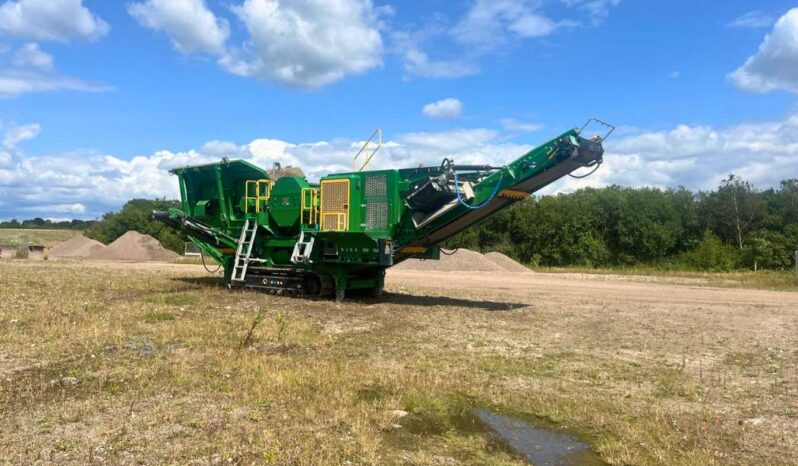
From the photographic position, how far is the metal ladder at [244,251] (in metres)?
16.9

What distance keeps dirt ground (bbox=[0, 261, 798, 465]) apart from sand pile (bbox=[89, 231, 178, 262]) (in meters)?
31.6

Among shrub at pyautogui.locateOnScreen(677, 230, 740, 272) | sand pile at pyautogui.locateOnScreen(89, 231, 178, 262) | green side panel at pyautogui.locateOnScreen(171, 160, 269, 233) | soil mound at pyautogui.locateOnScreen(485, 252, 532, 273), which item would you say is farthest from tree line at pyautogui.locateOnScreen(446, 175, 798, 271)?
green side panel at pyautogui.locateOnScreen(171, 160, 269, 233)

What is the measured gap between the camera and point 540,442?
5.74m

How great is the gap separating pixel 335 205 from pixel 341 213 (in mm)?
271

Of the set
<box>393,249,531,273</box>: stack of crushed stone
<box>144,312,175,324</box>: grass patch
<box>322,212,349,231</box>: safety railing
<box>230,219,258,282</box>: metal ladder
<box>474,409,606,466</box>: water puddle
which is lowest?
<box>474,409,606,466</box>: water puddle

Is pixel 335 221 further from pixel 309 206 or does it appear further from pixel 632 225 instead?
pixel 632 225

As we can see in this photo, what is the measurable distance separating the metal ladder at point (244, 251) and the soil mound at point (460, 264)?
777 inches

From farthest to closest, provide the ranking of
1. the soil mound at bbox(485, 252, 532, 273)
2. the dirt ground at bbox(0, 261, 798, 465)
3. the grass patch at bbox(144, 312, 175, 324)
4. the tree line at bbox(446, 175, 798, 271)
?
the tree line at bbox(446, 175, 798, 271) < the soil mound at bbox(485, 252, 532, 273) < the grass patch at bbox(144, 312, 175, 324) < the dirt ground at bbox(0, 261, 798, 465)

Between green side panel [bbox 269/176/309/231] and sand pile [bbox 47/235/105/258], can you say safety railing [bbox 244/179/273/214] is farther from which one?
sand pile [bbox 47/235/105/258]

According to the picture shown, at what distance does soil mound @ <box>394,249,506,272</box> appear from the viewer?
36875 millimetres

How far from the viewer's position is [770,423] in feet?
20.4

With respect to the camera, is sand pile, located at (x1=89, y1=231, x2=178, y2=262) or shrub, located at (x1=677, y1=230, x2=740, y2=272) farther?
sand pile, located at (x1=89, y1=231, x2=178, y2=262)

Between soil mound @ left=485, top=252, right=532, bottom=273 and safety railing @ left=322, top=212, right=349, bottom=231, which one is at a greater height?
safety railing @ left=322, top=212, right=349, bottom=231

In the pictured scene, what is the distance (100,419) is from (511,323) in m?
8.69
